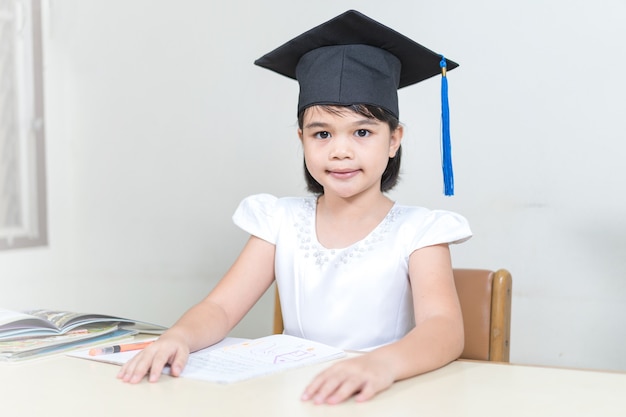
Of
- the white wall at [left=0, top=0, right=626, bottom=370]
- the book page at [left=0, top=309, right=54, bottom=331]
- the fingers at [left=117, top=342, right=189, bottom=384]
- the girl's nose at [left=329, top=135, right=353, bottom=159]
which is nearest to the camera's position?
the fingers at [left=117, top=342, right=189, bottom=384]

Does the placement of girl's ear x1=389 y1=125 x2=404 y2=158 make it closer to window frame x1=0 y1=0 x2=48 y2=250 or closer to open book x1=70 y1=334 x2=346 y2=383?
open book x1=70 y1=334 x2=346 y2=383

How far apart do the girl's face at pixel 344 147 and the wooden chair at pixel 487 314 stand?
292mm

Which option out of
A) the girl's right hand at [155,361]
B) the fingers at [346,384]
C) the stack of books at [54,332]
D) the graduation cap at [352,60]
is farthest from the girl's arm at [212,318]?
the graduation cap at [352,60]

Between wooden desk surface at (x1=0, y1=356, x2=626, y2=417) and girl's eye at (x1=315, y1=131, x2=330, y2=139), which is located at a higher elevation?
girl's eye at (x1=315, y1=131, x2=330, y2=139)

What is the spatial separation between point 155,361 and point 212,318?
12.4 inches

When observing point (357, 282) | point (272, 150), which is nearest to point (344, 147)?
point (357, 282)

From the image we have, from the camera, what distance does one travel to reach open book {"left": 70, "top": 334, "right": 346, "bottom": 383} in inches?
41.6

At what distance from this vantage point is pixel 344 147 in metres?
1.42

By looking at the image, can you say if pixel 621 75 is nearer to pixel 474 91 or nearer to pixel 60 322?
pixel 474 91

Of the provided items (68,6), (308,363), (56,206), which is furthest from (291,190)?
(308,363)

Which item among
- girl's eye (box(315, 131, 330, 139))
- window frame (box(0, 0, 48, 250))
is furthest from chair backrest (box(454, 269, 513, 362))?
window frame (box(0, 0, 48, 250))

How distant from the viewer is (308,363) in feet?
3.69

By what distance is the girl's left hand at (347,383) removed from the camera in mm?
904

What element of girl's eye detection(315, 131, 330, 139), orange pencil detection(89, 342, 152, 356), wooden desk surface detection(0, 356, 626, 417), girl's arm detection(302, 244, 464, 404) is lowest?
wooden desk surface detection(0, 356, 626, 417)
